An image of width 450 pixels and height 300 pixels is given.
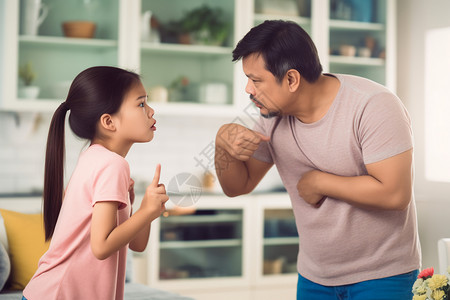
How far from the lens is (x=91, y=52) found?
3729 mm

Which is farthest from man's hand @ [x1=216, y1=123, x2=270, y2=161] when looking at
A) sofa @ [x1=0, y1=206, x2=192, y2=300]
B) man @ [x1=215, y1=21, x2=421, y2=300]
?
sofa @ [x1=0, y1=206, x2=192, y2=300]

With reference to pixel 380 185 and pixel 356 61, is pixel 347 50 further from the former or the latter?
pixel 380 185

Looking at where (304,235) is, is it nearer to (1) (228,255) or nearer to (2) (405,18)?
(1) (228,255)

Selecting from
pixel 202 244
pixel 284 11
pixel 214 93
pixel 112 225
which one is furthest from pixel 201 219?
pixel 112 225

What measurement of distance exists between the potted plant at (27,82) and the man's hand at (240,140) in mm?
2174

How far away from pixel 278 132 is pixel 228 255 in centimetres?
229

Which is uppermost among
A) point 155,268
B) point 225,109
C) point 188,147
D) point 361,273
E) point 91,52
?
point 91,52

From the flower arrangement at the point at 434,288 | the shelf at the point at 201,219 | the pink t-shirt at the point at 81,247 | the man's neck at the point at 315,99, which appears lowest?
the shelf at the point at 201,219

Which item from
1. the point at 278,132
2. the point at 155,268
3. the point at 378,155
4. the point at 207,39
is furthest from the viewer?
the point at 207,39

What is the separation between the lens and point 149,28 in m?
3.81

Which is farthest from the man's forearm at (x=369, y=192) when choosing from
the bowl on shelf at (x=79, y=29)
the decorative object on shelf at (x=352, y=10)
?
the decorative object on shelf at (x=352, y=10)

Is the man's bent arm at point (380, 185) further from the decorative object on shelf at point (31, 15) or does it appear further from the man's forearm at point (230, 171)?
the decorative object on shelf at point (31, 15)

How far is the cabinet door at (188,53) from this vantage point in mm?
3832

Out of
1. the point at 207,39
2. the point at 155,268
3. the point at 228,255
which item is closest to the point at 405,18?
the point at 207,39
